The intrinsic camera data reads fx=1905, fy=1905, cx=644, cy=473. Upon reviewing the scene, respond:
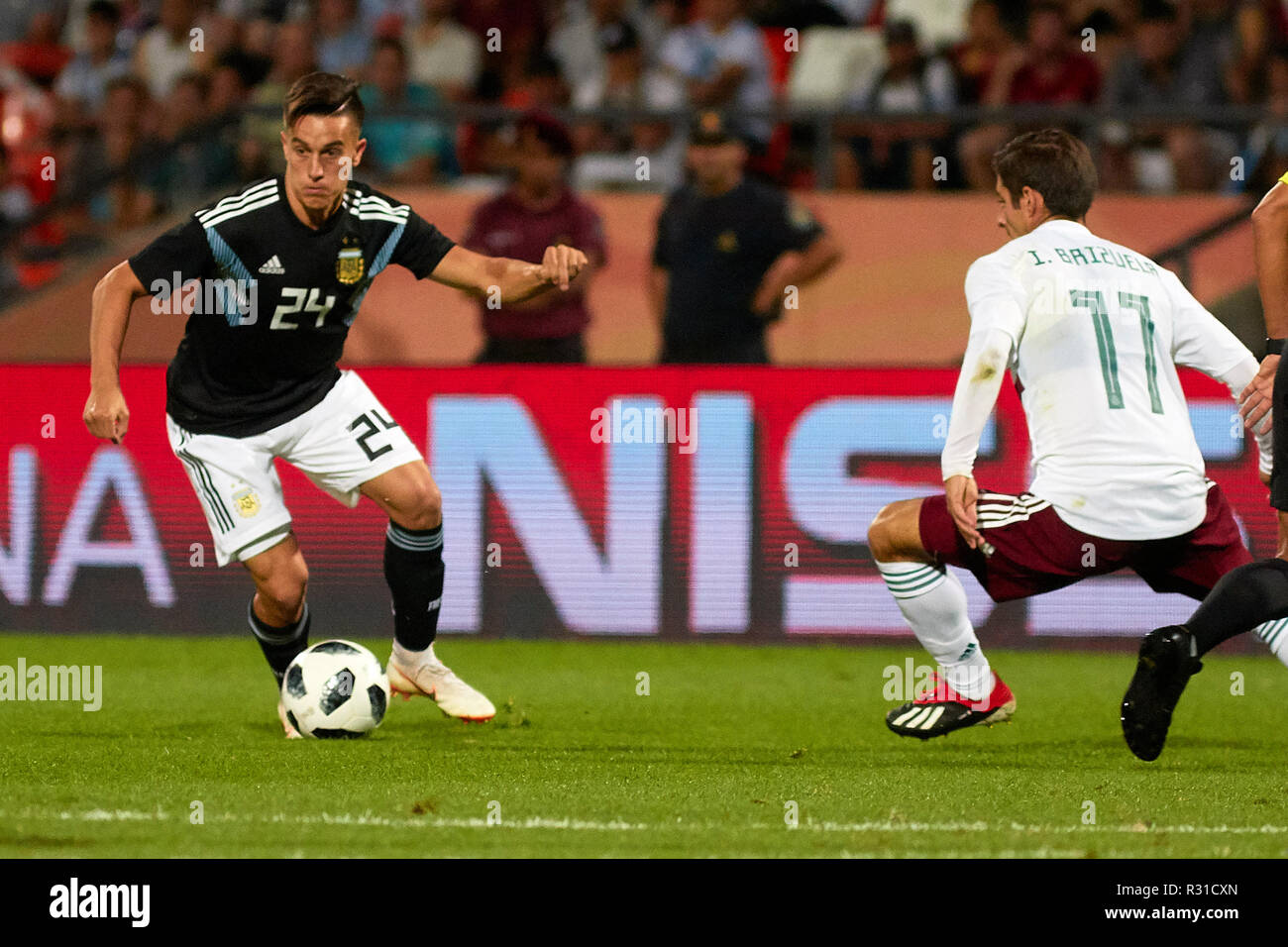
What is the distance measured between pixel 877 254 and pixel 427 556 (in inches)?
206

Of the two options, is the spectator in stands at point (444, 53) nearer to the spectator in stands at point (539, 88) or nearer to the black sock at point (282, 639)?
the spectator in stands at point (539, 88)

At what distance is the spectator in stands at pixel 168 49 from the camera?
42.4 ft

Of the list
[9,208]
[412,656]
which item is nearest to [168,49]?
[9,208]

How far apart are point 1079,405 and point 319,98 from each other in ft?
8.42

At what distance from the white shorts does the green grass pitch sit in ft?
2.30

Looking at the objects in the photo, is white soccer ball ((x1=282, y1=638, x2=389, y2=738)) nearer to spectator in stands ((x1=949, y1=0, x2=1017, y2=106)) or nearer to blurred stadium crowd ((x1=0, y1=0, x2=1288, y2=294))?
blurred stadium crowd ((x1=0, y1=0, x2=1288, y2=294))

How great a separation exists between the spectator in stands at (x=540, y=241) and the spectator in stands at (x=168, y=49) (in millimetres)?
3603

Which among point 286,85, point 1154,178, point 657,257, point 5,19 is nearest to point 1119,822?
point 657,257

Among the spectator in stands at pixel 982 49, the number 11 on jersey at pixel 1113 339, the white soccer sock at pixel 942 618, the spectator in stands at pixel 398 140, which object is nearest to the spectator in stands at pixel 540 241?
the spectator in stands at pixel 398 140

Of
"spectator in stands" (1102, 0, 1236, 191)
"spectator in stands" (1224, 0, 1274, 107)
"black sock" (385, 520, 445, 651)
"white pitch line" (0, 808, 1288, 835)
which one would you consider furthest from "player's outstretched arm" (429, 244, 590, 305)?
"spectator in stands" (1224, 0, 1274, 107)

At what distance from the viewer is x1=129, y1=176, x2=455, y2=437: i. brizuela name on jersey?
6246 mm

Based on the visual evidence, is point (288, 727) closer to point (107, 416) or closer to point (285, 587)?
point (285, 587)

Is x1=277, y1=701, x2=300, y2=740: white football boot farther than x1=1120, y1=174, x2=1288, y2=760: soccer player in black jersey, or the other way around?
x1=277, y1=701, x2=300, y2=740: white football boot

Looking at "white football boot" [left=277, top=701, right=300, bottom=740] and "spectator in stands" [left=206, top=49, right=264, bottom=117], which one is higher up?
"spectator in stands" [left=206, top=49, right=264, bottom=117]
